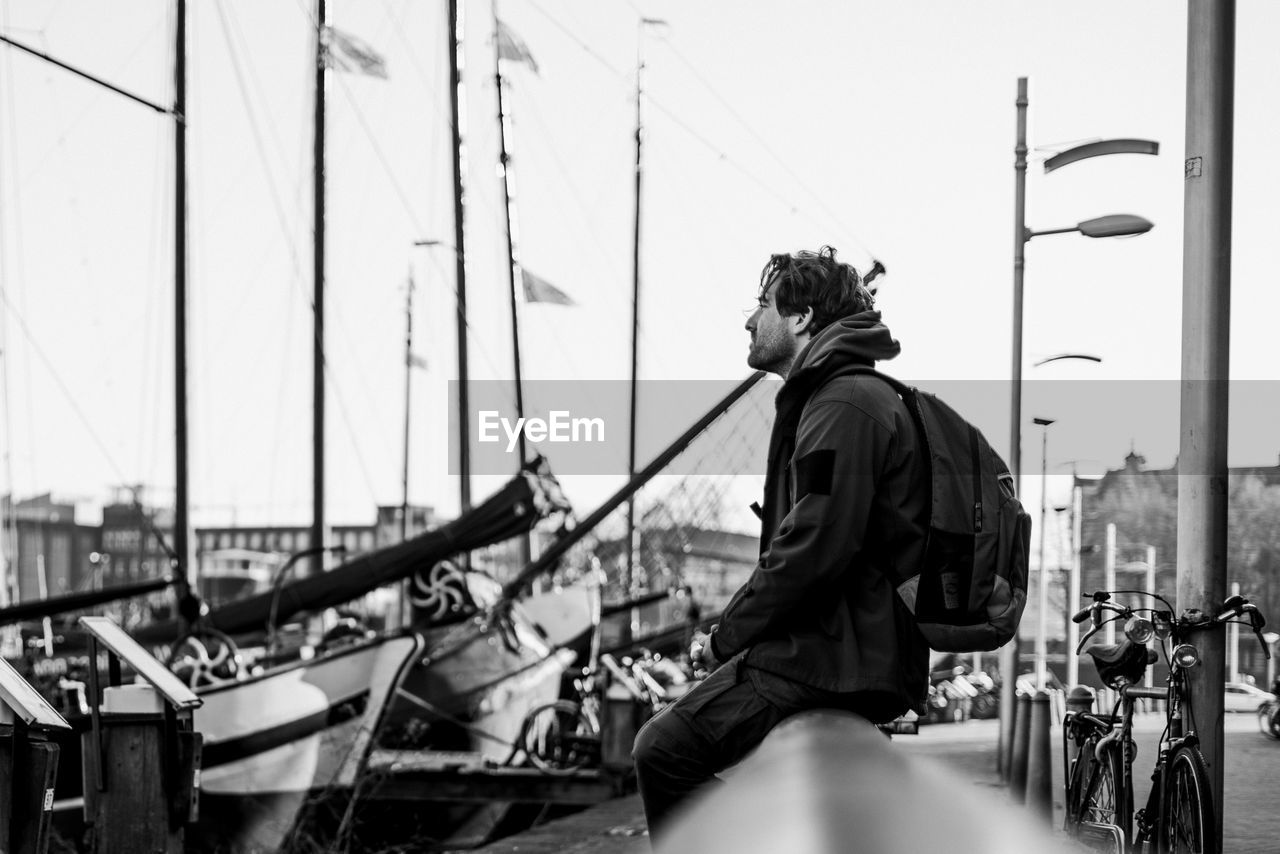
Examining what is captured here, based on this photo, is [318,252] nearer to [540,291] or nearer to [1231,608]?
[540,291]

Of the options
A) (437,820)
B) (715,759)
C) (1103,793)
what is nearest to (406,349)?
(437,820)

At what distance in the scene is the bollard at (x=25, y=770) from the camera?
16.7ft

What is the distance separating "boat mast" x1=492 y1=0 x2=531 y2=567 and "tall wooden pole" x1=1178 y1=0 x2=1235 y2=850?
848 inches

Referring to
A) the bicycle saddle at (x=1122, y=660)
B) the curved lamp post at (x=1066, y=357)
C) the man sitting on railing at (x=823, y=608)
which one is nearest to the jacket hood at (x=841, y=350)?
the man sitting on railing at (x=823, y=608)

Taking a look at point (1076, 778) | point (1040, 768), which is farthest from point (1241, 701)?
point (1076, 778)

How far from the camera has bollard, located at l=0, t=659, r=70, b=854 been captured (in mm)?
5090

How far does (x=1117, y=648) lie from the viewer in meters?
6.62

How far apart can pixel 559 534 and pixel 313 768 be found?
6.14 m

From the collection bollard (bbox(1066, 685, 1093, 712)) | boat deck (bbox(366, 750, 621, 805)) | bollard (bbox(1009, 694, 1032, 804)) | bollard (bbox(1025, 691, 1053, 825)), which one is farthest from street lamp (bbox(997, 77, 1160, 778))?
bollard (bbox(1066, 685, 1093, 712))

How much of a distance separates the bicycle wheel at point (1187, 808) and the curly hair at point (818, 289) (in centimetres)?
310

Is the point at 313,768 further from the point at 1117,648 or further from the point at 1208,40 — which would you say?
the point at 1208,40

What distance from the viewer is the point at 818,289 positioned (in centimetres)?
359

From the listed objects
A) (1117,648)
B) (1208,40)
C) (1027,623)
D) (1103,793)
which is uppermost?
(1208,40)

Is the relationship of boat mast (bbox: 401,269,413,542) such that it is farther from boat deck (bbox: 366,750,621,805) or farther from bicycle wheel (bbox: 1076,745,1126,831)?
bicycle wheel (bbox: 1076,745,1126,831)
